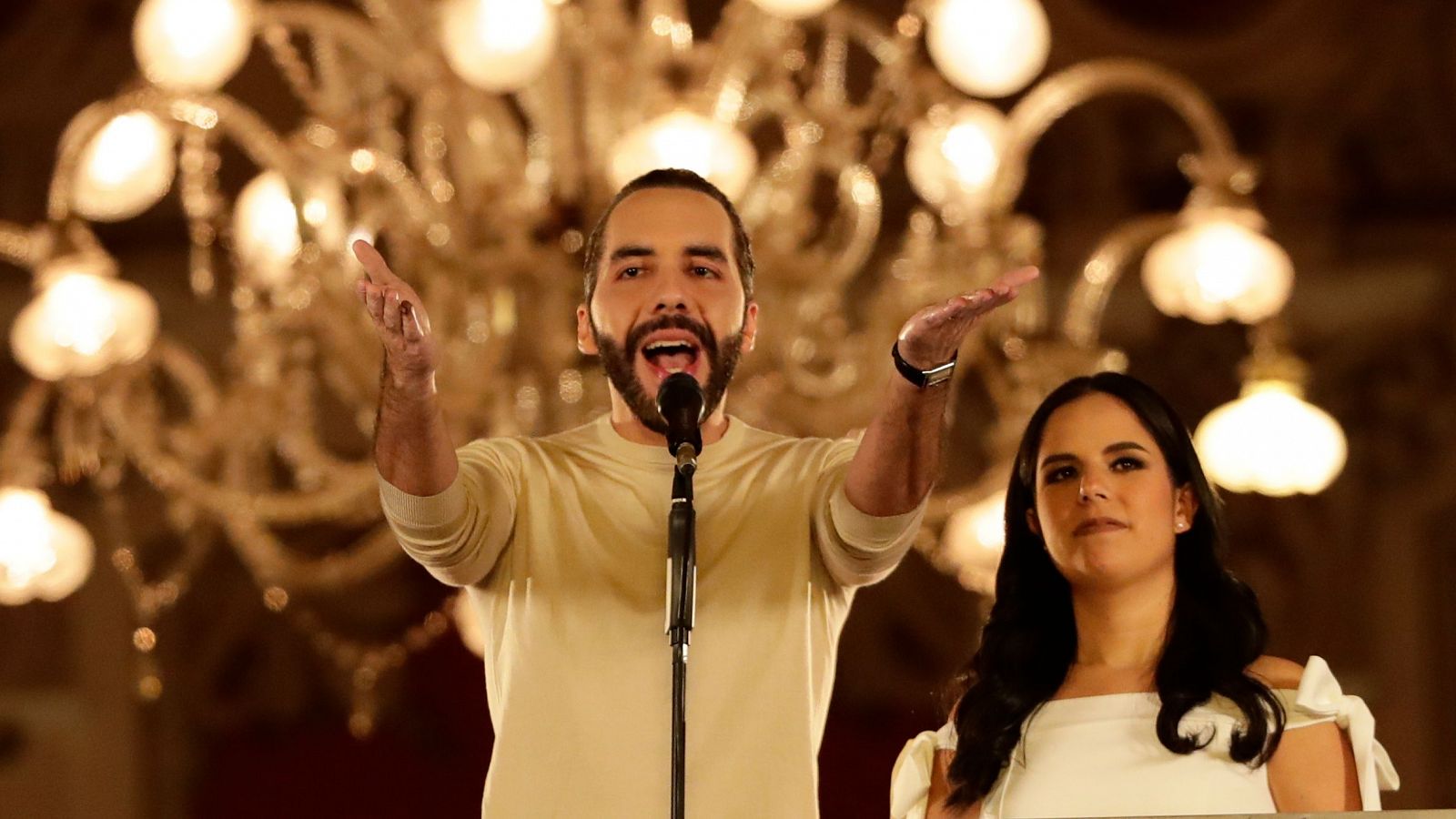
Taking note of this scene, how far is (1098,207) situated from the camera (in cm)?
670

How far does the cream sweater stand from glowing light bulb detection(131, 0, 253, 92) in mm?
2080

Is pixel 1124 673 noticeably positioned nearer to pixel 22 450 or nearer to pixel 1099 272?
pixel 1099 272

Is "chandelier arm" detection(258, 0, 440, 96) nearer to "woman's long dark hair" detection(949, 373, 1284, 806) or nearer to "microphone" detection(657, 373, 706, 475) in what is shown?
"woman's long dark hair" detection(949, 373, 1284, 806)

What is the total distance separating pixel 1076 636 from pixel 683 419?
562mm

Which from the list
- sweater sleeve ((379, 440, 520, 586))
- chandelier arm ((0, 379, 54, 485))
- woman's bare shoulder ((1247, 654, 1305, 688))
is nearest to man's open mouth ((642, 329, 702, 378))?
sweater sleeve ((379, 440, 520, 586))

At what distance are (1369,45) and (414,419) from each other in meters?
5.26

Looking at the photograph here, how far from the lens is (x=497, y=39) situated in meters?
3.88

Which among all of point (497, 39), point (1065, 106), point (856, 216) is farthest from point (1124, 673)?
point (1065, 106)

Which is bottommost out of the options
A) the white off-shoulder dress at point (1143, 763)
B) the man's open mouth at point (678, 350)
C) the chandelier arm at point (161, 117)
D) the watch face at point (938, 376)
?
the white off-shoulder dress at point (1143, 763)

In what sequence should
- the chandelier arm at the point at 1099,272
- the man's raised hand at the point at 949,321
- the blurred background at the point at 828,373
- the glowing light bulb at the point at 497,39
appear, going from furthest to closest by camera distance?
1. the blurred background at the point at 828,373
2. the chandelier arm at the point at 1099,272
3. the glowing light bulb at the point at 497,39
4. the man's raised hand at the point at 949,321

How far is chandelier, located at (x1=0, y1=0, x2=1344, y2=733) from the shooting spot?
417 cm

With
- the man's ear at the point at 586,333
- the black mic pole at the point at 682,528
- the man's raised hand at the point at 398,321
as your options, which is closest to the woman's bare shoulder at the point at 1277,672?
the black mic pole at the point at 682,528

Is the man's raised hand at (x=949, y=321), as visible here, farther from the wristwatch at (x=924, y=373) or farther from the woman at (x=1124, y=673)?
the woman at (x=1124, y=673)

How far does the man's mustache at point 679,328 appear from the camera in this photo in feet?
7.24
